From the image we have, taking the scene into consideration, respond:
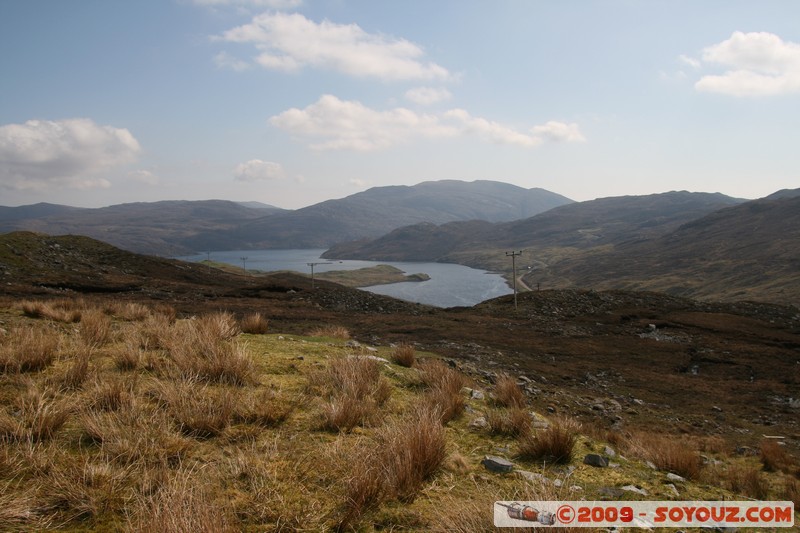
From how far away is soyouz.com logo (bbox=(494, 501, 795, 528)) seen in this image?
2893 mm

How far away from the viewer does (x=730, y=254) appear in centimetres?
13000

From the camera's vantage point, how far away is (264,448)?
13.9ft

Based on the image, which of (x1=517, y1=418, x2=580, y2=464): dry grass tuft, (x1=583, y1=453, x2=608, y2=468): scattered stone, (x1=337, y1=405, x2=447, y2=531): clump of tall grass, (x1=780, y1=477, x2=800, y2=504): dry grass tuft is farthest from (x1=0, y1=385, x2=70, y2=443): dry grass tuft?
(x1=780, y1=477, x2=800, y2=504): dry grass tuft

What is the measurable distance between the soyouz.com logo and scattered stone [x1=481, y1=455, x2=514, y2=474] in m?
0.95

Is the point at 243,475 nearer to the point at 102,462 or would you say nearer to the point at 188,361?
the point at 102,462

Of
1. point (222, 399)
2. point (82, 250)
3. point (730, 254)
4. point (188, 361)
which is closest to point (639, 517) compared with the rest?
point (222, 399)

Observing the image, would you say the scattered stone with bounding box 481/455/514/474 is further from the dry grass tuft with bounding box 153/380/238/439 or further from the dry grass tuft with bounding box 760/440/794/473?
the dry grass tuft with bounding box 760/440/794/473

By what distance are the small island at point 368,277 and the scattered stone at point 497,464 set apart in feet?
447

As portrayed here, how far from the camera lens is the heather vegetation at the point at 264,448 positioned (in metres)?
3.14

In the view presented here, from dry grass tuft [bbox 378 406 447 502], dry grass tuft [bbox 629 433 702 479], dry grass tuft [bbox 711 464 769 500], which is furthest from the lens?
dry grass tuft [bbox 711 464 769 500]

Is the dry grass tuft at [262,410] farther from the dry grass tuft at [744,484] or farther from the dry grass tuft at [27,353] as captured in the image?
the dry grass tuft at [744,484]

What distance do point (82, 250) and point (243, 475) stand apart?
5284 centimetres

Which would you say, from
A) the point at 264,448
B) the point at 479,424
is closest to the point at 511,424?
the point at 479,424

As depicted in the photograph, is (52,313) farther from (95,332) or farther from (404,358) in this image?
(404,358)
